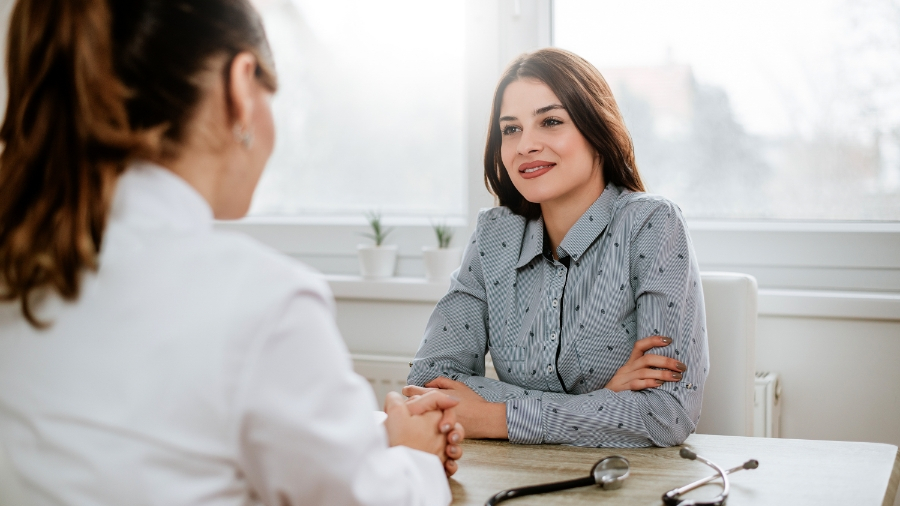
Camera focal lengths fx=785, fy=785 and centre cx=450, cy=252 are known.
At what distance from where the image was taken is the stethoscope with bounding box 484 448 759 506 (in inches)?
37.8

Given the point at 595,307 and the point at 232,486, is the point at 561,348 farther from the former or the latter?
the point at 232,486

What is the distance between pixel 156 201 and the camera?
2.27ft

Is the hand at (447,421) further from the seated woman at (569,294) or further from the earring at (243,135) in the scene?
the earring at (243,135)

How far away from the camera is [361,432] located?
695 mm

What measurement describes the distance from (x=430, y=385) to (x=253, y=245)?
3.02 feet

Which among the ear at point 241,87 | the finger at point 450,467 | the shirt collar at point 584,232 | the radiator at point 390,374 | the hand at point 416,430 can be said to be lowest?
Answer: the radiator at point 390,374

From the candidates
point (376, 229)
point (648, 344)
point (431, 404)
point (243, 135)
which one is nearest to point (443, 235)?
point (376, 229)

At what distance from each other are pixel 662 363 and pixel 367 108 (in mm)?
1568

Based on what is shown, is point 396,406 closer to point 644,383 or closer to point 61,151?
point 644,383

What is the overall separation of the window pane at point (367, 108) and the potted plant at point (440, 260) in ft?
0.64

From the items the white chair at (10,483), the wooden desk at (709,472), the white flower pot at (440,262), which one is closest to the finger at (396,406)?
the wooden desk at (709,472)

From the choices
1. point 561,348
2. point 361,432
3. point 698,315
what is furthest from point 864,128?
point 361,432

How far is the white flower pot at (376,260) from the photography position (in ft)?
8.08

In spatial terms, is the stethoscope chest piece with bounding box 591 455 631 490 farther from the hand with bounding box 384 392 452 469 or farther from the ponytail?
the ponytail
